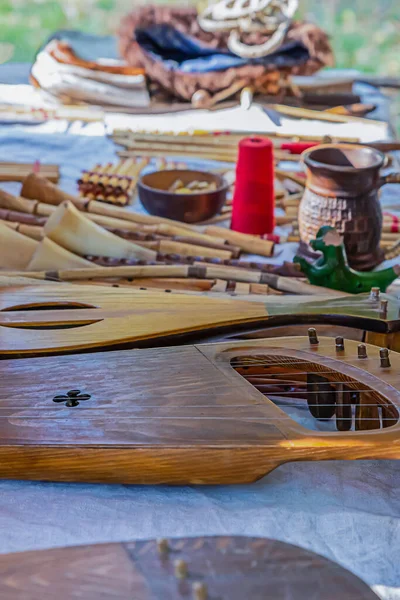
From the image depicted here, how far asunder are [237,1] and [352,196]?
1.75 meters

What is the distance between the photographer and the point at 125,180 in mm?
1824

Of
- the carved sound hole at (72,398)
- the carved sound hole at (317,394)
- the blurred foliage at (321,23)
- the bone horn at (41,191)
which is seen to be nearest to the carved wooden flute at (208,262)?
the bone horn at (41,191)

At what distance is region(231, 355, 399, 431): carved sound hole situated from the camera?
856mm

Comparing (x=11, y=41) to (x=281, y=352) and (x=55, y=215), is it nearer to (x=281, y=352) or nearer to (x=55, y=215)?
(x=55, y=215)

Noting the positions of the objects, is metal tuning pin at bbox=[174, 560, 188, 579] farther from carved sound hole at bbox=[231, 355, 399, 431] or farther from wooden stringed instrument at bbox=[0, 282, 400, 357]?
wooden stringed instrument at bbox=[0, 282, 400, 357]

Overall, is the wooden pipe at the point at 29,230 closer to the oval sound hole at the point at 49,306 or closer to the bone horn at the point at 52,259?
the bone horn at the point at 52,259

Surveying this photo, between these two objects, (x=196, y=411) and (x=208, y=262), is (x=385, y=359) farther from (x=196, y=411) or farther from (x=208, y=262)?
(x=208, y=262)

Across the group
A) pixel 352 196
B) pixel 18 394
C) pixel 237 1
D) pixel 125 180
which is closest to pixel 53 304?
pixel 18 394

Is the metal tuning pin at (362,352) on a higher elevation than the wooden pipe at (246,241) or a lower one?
lower

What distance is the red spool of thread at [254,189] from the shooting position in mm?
1602

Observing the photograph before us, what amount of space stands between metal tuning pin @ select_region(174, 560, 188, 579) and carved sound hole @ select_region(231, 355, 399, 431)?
1.01 feet

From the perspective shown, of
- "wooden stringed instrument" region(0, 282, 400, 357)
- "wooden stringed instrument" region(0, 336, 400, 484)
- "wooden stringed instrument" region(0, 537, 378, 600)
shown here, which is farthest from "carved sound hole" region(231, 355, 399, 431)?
"wooden stringed instrument" region(0, 537, 378, 600)

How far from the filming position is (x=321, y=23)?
4633mm

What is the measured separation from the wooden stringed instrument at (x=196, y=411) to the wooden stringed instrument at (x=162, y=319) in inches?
2.7
